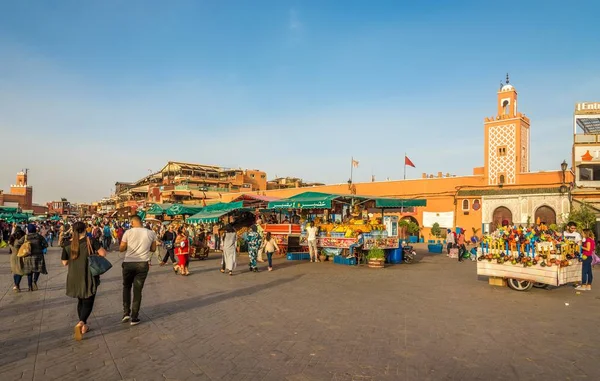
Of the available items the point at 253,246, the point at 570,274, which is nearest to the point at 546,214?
the point at 570,274

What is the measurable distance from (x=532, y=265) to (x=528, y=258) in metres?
0.17

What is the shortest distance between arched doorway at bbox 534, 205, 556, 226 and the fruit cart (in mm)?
22744

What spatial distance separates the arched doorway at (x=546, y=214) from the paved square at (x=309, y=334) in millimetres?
22590

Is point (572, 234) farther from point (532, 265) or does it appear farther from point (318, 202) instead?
point (318, 202)

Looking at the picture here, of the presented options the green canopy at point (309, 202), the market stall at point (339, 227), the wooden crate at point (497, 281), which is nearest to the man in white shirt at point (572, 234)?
the wooden crate at point (497, 281)

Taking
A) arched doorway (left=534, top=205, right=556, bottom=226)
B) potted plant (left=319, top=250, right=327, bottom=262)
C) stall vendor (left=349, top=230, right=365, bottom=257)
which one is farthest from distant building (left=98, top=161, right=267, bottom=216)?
stall vendor (left=349, top=230, right=365, bottom=257)

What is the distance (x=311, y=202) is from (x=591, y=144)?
2328 cm

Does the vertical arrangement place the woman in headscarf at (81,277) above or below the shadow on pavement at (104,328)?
above

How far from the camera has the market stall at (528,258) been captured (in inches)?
395

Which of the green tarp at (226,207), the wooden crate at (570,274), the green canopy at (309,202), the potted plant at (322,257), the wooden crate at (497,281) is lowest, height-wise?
the potted plant at (322,257)

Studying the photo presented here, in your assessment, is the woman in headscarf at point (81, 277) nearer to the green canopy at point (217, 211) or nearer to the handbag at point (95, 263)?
the handbag at point (95, 263)

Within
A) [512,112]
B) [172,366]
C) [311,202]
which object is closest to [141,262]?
[172,366]

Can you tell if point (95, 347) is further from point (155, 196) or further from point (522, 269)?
point (155, 196)

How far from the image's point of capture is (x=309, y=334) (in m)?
6.40
